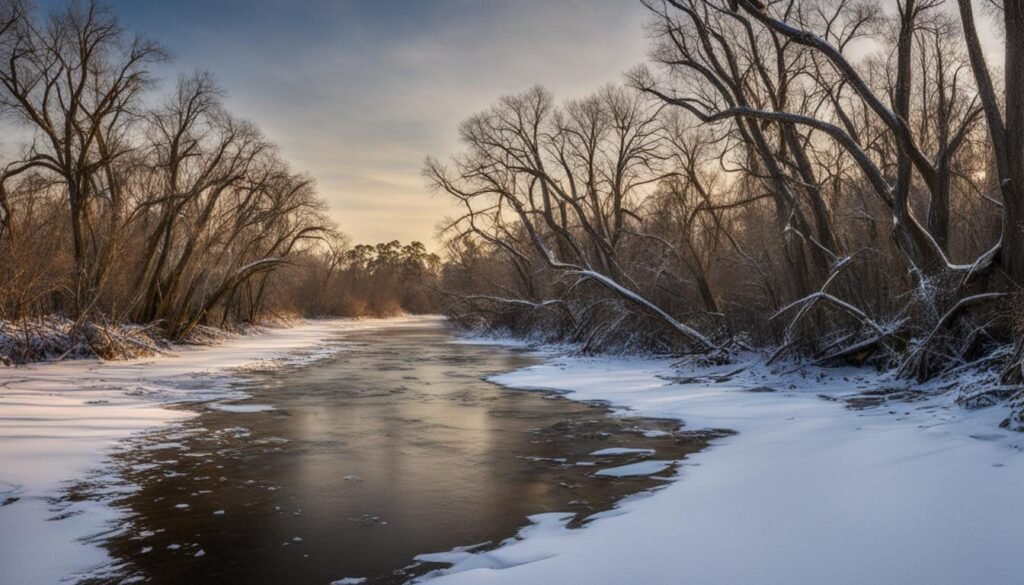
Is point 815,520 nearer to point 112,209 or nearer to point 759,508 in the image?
point 759,508

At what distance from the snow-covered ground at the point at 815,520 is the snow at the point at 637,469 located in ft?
0.92

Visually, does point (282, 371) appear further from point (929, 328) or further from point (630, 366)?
point (929, 328)

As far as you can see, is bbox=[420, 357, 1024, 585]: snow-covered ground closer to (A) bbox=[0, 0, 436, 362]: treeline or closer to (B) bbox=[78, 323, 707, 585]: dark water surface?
(B) bbox=[78, 323, 707, 585]: dark water surface

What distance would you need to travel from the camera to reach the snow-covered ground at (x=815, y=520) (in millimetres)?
3541

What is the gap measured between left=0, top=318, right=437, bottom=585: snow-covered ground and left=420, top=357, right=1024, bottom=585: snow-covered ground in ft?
7.40

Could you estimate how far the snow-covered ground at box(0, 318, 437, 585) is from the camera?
159 inches

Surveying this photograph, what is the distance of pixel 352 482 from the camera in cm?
585

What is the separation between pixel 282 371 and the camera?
1641 cm

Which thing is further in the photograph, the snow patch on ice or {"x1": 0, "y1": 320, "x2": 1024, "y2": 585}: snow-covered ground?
the snow patch on ice

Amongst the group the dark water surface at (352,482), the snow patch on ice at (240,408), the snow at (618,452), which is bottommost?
the snow at (618,452)

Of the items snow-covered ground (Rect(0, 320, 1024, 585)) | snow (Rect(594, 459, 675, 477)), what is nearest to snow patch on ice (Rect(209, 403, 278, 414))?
snow-covered ground (Rect(0, 320, 1024, 585))

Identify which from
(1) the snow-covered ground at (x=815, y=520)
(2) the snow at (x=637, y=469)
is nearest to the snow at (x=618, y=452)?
(1) the snow-covered ground at (x=815, y=520)

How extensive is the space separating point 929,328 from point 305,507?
9.87 m

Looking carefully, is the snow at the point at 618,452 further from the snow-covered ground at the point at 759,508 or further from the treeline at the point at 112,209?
the treeline at the point at 112,209
